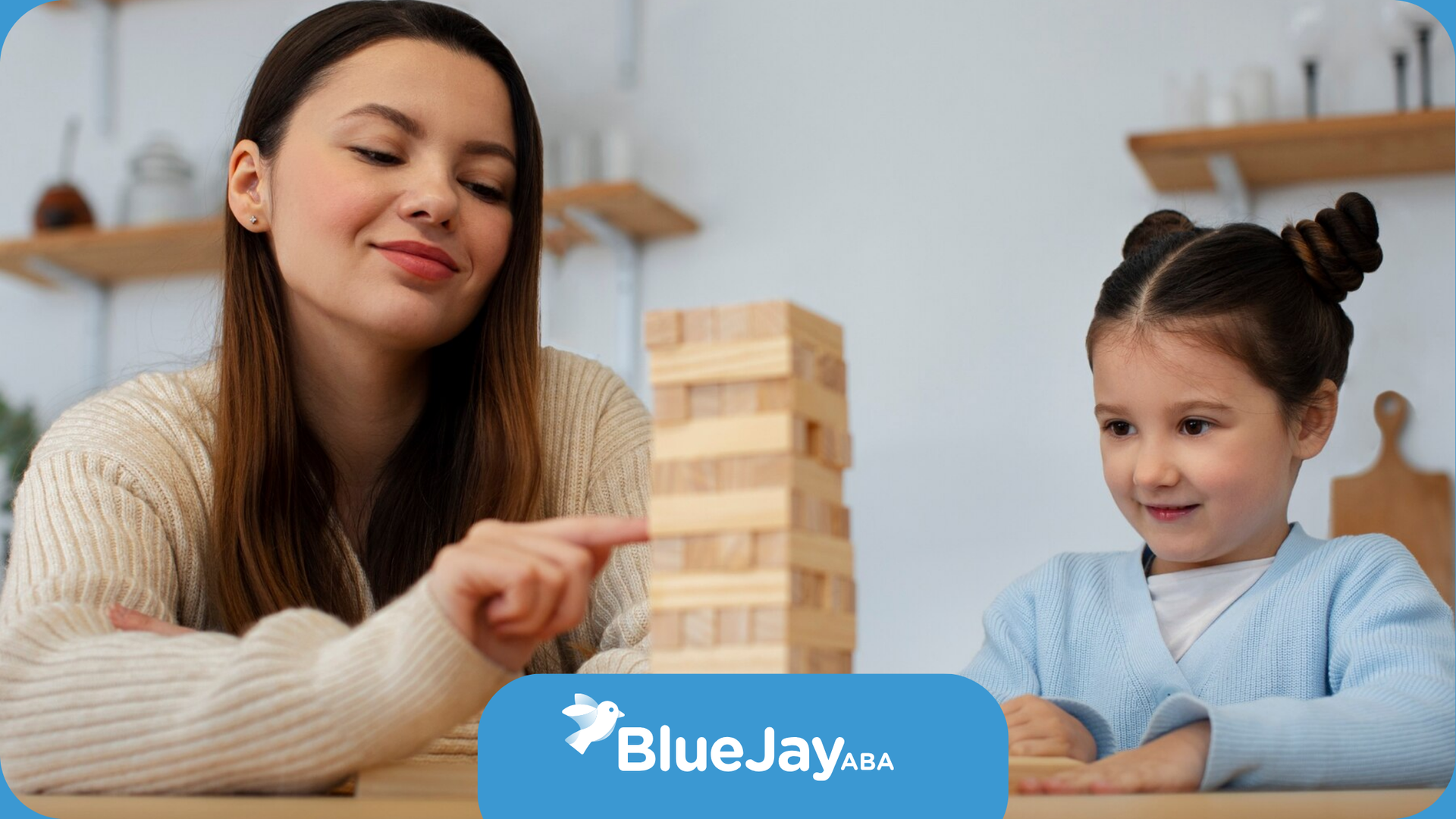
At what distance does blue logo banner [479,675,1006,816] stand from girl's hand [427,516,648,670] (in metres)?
0.07

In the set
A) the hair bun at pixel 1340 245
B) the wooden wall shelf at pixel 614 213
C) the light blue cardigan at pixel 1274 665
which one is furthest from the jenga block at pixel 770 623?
the wooden wall shelf at pixel 614 213

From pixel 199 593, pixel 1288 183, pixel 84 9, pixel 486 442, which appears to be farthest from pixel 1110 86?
pixel 84 9

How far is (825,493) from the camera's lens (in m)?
0.59

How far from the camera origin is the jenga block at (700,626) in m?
0.56

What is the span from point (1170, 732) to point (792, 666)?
10.3 inches

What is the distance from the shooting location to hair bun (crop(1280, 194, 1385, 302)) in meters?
1.07

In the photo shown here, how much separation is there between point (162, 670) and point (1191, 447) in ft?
2.37

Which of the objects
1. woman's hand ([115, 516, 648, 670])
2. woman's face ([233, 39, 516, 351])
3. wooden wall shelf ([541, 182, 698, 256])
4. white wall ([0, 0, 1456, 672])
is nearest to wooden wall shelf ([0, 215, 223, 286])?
white wall ([0, 0, 1456, 672])

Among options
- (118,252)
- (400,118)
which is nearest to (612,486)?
(400,118)

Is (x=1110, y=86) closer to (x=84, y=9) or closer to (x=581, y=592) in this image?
(x=581, y=592)

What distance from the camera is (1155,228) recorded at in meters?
1.22

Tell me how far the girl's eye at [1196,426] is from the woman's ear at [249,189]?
0.74 m

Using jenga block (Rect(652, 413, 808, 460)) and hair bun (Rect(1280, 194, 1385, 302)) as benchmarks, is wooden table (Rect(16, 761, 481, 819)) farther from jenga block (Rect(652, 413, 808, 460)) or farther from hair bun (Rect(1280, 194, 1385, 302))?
hair bun (Rect(1280, 194, 1385, 302))

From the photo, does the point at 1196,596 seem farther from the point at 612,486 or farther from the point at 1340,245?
the point at 612,486
